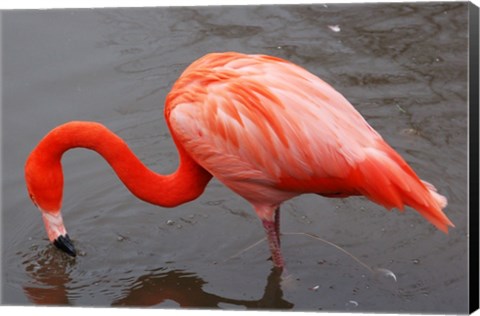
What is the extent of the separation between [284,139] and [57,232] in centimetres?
104

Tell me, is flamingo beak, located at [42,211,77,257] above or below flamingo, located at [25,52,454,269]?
A: below

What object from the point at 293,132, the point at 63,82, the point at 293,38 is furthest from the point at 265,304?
the point at 63,82

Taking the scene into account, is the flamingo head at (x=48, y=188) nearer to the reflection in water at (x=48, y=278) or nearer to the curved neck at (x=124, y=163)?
the curved neck at (x=124, y=163)

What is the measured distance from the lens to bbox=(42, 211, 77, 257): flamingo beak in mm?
4078

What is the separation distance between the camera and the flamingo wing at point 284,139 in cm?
374

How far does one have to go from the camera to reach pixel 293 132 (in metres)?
3.77

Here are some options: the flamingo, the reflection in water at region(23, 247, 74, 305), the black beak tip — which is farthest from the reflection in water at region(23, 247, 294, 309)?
the flamingo

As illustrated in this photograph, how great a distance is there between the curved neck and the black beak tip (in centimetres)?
27

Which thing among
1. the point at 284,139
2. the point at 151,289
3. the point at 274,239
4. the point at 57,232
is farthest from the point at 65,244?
the point at 284,139

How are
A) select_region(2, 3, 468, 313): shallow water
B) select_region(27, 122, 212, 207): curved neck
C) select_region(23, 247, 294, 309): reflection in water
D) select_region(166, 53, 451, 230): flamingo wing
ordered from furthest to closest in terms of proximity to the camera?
1. select_region(23, 247, 294, 309): reflection in water
2. select_region(2, 3, 468, 313): shallow water
3. select_region(27, 122, 212, 207): curved neck
4. select_region(166, 53, 451, 230): flamingo wing

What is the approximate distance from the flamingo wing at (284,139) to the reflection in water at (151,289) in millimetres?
499

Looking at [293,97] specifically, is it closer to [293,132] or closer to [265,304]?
[293,132]

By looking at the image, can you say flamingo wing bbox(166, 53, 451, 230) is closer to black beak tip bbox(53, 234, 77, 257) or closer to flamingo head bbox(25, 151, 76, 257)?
flamingo head bbox(25, 151, 76, 257)

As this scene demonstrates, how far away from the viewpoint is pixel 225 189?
480 centimetres
